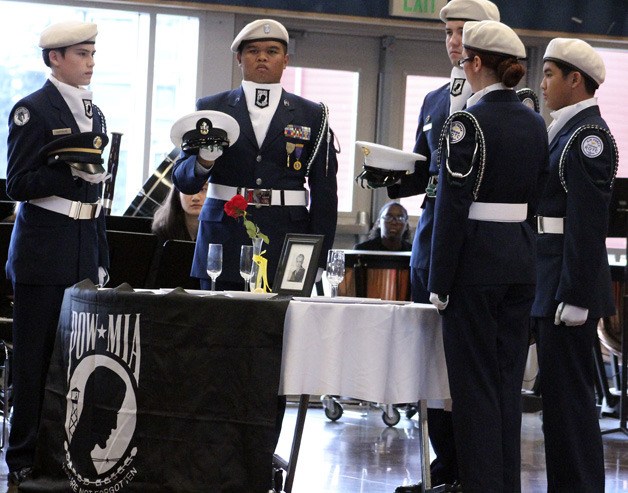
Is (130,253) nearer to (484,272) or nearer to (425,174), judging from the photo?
(425,174)

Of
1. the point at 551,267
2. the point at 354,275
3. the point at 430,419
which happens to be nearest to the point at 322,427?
the point at 354,275

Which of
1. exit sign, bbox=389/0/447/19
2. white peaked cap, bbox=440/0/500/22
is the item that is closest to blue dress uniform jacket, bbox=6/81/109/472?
white peaked cap, bbox=440/0/500/22

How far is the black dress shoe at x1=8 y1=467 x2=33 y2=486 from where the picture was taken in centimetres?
415

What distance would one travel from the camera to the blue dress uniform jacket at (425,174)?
13.2 feet

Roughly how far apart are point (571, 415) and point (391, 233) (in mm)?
4049

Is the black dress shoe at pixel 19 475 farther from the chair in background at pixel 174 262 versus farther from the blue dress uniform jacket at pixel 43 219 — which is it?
the chair in background at pixel 174 262

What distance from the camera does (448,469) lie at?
13.5 feet

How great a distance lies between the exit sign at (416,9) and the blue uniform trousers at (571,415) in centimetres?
502

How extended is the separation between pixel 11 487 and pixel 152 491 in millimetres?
803

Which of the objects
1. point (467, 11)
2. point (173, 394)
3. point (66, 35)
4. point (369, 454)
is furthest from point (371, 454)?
point (66, 35)

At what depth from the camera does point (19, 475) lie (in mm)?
4164

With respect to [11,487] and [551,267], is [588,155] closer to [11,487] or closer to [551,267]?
[551,267]

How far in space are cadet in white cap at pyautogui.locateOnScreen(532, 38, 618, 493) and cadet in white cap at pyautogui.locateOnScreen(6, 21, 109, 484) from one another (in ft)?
5.66

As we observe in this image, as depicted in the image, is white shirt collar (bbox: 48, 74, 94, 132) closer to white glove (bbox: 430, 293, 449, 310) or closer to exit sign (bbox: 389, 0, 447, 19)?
white glove (bbox: 430, 293, 449, 310)
